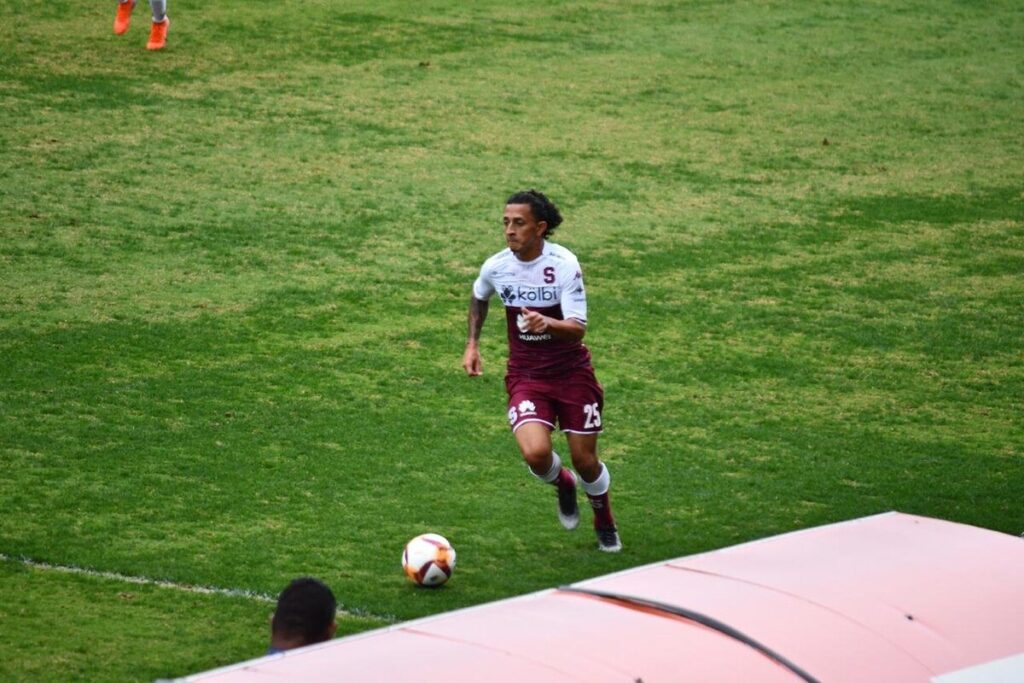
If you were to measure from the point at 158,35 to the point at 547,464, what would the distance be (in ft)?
42.7

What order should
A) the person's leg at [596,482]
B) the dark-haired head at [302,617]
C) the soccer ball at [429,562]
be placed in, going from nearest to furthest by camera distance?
the dark-haired head at [302,617] < the soccer ball at [429,562] < the person's leg at [596,482]

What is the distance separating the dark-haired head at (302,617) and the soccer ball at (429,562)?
3007mm

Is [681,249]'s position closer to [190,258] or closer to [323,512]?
[190,258]

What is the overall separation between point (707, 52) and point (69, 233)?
1021 cm

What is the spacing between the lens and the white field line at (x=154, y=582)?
788 centimetres

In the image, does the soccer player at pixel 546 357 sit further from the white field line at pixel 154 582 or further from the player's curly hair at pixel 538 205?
the white field line at pixel 154 582

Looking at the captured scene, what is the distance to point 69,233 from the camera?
14.4 metres

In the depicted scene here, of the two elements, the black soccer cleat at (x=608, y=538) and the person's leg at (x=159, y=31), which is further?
the person's leg at (x=159, y=31)


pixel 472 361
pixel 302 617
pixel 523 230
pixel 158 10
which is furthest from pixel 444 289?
pixel 302 617

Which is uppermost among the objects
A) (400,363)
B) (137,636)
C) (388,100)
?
(388,100)

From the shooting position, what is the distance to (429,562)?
26.3 ft

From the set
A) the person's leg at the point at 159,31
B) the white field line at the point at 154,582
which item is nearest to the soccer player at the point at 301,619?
the white field line at the point at 154,582

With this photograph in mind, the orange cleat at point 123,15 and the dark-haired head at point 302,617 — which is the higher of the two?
the orange cleat at point 123,15

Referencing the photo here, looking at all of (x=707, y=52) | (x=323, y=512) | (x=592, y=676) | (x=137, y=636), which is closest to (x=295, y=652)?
(x=592, y=676)
